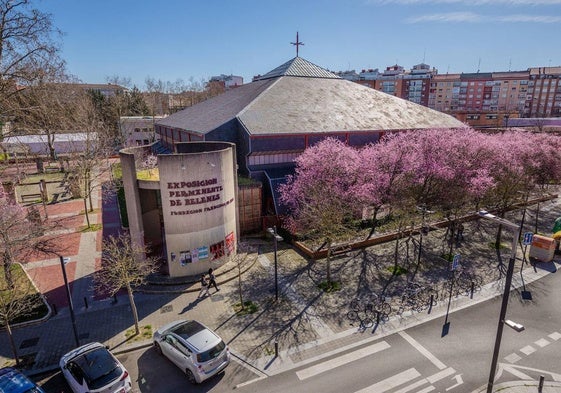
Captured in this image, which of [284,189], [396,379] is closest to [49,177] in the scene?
[284,189]

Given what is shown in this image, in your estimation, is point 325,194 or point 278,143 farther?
point 278,143

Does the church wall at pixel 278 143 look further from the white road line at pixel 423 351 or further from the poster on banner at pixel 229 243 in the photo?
the white road line at pixel 423 351

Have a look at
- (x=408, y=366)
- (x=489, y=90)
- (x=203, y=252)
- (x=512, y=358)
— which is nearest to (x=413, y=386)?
(x=408, y=366)

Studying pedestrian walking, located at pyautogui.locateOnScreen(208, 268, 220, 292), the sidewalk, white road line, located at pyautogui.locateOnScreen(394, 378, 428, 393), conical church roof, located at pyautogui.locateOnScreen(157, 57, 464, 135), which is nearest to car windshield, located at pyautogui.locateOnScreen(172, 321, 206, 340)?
the sidewalk

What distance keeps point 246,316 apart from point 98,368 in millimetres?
6736

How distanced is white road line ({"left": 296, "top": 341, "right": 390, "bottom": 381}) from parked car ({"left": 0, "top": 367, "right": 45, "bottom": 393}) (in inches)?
362

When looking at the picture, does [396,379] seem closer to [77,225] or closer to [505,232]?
[505,232]

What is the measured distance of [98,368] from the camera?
1192 cm

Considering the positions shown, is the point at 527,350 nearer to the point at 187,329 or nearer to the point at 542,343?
the point at 542,343

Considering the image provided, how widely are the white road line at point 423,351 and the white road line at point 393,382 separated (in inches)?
42.4

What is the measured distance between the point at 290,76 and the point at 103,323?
3249cm

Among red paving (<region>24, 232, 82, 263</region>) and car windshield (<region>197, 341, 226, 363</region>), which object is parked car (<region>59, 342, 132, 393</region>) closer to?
car windshield (<region>197, 341, 226, 363</region>)

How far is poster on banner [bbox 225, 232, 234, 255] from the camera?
21359 millimetres

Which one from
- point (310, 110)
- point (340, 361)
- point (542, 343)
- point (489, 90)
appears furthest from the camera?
point (489, 90)
